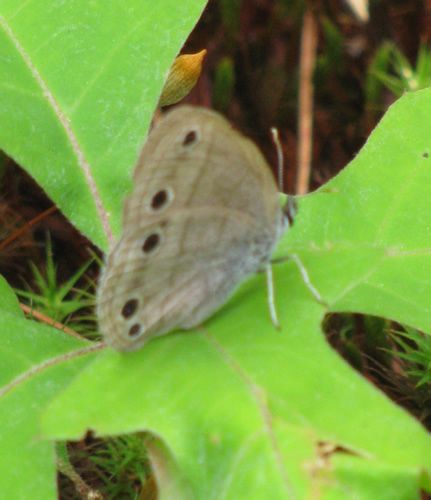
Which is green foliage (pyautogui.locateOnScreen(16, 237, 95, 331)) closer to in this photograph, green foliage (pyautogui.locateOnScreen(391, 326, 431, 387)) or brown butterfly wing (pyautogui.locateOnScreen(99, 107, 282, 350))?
brown butterfly wing (pyautogui.locateOnScreen(99, 107, 282, 350))

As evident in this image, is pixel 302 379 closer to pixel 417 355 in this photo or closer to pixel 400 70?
pixel 417 355

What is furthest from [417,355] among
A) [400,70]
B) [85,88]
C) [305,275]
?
[400,70]

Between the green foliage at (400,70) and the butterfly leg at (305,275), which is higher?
the butterfly leg at (305,275)

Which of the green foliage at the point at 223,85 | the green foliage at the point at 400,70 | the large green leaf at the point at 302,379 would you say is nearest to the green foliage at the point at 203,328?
the large green leaf at the point at 302,379

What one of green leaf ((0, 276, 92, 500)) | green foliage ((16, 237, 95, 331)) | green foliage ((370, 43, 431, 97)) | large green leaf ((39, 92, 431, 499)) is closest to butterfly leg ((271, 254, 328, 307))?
large green leaf ((39, 92, 431, 499))

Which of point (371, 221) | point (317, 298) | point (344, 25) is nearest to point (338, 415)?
point (317, 298)

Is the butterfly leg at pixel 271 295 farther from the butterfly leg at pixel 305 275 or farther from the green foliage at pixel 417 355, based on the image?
the green foliage at pixel 417 355
